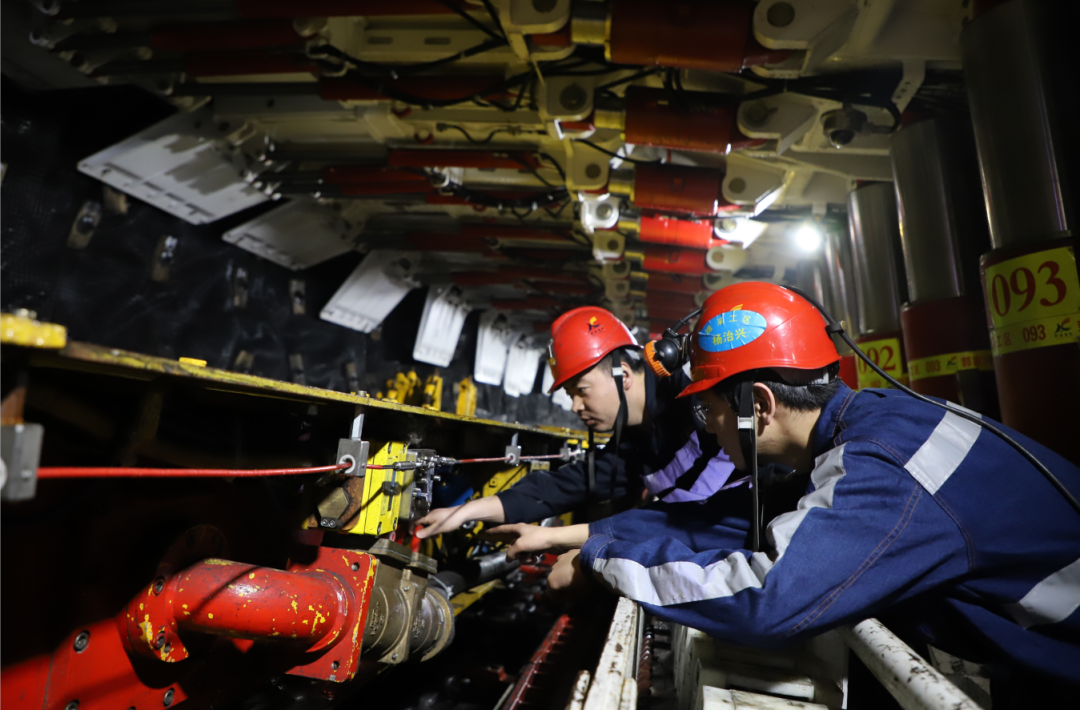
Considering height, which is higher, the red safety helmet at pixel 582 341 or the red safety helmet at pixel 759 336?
the red safety helmet at pixel 582 341

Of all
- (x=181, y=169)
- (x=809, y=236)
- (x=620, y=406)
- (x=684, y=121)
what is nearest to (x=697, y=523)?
(x=620, y=406)

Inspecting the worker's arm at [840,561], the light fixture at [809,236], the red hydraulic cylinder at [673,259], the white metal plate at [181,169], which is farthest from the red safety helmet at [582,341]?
the red hydraulic cylinder at [673,259]

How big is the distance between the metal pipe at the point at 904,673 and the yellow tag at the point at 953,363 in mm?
1303

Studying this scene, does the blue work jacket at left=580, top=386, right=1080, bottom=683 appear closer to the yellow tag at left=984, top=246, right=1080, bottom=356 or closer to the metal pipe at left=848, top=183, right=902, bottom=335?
the yellow tag at left=984, top=246, right=1080, bottom=356

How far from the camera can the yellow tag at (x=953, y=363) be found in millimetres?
2016

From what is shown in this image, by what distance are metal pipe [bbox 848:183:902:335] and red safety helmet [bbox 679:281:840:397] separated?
162 centimetres

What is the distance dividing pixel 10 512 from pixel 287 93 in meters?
2.47

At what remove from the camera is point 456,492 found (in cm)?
252

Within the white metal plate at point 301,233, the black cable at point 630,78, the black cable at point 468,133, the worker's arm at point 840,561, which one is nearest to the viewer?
the worker's arm at point 840,561

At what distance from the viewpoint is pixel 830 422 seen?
119 centimetres

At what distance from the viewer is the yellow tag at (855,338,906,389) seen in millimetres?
2557

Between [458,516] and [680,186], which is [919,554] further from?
[680,186]

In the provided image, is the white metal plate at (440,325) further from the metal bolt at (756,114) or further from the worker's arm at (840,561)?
the worker's arm at (840,561)

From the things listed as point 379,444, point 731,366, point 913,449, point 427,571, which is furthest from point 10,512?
point 913,449
